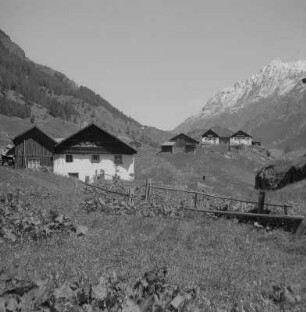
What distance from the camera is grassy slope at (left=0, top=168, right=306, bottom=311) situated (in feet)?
23.8

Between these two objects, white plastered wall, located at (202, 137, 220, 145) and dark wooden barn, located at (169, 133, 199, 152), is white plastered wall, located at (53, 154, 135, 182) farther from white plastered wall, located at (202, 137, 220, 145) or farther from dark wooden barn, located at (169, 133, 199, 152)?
white plastered wall, located at (202, 137, 220, 145)

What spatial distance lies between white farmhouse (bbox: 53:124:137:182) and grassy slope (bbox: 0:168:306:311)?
4072 centimetres

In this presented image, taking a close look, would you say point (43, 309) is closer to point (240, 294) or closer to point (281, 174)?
point (240, 294)

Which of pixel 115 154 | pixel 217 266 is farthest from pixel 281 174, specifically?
pixel 115 154

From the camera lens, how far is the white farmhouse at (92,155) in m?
53.8

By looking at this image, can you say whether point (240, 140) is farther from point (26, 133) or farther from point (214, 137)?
point (26, 133)

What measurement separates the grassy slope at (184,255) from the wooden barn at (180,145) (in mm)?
102807

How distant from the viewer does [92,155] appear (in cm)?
5412

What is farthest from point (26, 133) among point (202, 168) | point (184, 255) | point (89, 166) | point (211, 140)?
point (211, 140)

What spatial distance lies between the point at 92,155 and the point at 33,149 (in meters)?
8.82

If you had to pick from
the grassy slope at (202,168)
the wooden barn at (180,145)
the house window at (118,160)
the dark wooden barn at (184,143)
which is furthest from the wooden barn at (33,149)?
the dark wooden barn at (184,143)

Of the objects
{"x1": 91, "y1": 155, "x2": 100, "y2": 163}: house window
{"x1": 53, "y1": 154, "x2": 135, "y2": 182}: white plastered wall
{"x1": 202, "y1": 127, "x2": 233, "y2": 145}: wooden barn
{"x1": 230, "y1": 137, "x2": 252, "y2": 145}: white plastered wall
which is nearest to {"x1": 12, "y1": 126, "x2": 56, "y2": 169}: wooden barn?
{"x1": 53, "y1": 154, "x2": 135, "y2": 182}: white plastered wall

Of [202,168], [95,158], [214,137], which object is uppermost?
[214,137]

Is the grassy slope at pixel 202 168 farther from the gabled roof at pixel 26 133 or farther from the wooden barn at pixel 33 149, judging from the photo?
the gabled roof at pixel 26 133
